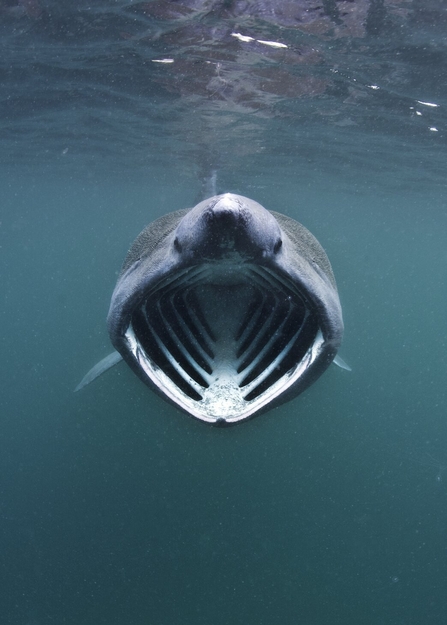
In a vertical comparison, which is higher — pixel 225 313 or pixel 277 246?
pixel 277 246

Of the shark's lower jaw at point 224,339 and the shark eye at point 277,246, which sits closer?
the shark eye at point 277,246

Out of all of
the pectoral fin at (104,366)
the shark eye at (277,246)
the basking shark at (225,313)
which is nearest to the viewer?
the basking shark at (225,313)

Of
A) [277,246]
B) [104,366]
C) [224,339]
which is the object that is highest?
[277,246]

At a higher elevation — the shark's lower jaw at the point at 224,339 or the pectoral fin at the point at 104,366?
the shark's lower jaw at the point at 224,339

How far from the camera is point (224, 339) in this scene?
3.46 meters

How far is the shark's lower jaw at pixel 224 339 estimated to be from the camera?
2.66m

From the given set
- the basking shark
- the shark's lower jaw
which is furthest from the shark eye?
the shark's lower jaw

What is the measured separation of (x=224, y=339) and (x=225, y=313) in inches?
8.6

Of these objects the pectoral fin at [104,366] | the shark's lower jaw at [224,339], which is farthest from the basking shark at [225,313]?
the pectoral fin at [104,366]

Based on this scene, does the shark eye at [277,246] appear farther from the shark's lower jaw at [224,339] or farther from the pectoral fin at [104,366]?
the pectoral fin at [104,366]

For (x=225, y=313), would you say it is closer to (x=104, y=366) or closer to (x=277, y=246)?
(x=277, y=246)

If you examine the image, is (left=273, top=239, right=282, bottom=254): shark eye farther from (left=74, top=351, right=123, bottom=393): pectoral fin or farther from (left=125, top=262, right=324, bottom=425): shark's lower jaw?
(left=74, top=351, right=123, bottom=393): pectoral fin

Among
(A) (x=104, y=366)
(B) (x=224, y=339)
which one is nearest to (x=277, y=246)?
(B) (x=224, y=339)

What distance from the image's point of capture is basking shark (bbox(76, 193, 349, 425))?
91.0 inches
